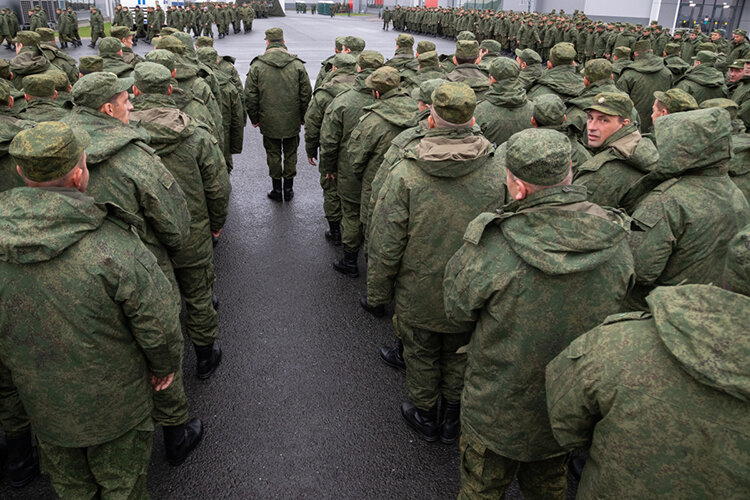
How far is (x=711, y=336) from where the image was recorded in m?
1.39

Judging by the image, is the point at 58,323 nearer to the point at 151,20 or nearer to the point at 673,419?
the point at 673,419

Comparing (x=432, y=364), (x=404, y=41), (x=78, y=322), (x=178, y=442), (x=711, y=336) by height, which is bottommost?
(x=178, y=442)

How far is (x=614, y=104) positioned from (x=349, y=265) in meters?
3.06

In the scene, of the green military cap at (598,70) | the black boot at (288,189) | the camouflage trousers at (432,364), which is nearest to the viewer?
the camouflage trousers at (432,364)

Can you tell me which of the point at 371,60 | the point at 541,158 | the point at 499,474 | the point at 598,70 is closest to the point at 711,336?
the point at 541,158

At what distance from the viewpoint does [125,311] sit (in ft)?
7.37

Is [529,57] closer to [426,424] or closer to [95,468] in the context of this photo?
[426,424]

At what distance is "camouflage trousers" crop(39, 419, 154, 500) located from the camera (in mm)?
2408

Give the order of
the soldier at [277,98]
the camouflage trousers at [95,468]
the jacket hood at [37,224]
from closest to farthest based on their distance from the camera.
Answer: the jacket hood at [37,224]
the camouflage trousers at [95,468]
the soldier at [277,98]

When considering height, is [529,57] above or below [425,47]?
below

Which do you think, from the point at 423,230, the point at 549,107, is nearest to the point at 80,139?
the point at 423,230

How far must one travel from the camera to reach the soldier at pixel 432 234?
297 cm

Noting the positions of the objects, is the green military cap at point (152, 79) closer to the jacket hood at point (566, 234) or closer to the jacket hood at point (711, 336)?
the jacket hood at point (566, 234)

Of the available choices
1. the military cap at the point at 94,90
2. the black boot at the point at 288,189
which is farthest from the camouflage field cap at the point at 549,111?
the black boot at the point at 288,189
